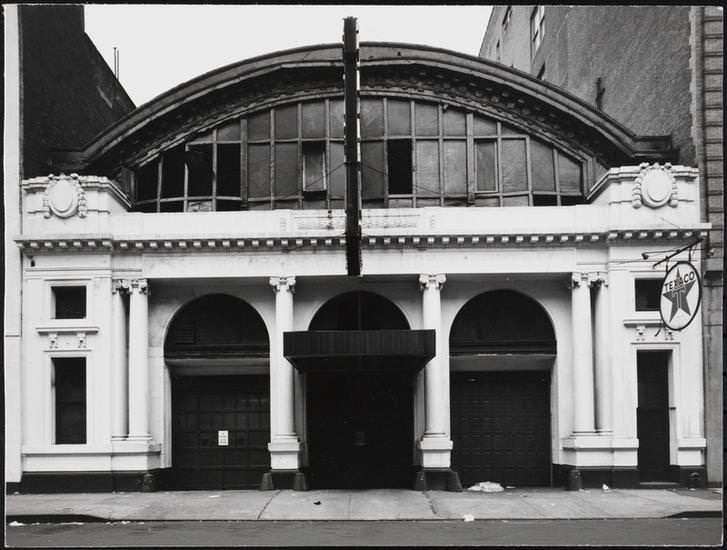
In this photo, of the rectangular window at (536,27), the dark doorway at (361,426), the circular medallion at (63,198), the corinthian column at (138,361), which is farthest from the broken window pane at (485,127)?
the rectangular window at (536,27)

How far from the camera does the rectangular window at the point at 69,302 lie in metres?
20.5

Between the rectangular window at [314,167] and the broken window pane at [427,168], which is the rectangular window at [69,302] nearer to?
the rectangular window at [314,167]

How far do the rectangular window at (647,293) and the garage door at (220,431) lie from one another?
10461 millimetres

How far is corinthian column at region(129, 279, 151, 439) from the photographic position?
20.2 meters

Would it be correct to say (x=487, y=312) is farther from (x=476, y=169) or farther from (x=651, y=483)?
(x=651, y=483)

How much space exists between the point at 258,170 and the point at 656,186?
1083 centimetres

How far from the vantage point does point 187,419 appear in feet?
70.4

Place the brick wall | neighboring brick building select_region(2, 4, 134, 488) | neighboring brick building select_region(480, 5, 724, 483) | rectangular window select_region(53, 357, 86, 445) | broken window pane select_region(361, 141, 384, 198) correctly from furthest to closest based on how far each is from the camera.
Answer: broken window pane select_region(361, 141, 384, 198), the brick wall, rectangular window select_region(53, 357, 86, 445), neighboring brick building select_region(2, 4, 134, 488), neighboring brick building select_region(480, 5, 724, 483)

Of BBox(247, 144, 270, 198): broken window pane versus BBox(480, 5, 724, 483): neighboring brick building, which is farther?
BBox(247, 144, 270, 198): broken window pane

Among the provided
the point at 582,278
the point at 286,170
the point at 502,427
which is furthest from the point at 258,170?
the point at 502,427

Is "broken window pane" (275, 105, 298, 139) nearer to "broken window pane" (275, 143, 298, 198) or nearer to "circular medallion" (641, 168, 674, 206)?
"broken window pane" (275, 143, 298, 198)

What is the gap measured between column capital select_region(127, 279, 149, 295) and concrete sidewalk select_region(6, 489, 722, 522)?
208 inches

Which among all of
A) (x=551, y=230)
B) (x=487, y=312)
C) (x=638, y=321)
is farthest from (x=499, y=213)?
(x=638, y=321)

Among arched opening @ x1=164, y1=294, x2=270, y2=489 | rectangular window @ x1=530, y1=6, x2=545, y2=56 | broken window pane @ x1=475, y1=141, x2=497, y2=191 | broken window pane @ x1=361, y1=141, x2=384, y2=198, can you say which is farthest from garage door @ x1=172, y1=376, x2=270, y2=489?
rectangular window @ x1=530, y1=6, x2=545, y2=56
